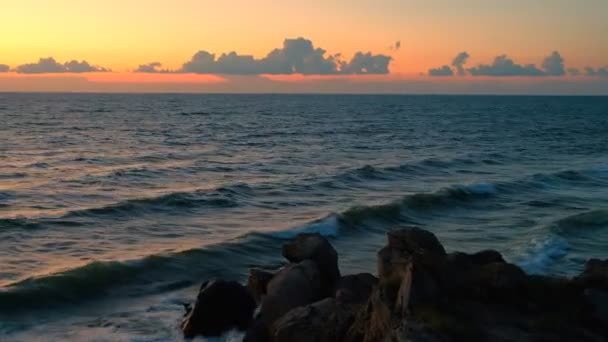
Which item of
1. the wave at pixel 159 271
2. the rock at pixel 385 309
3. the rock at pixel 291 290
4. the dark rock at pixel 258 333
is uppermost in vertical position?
the rock at pixel 385 309

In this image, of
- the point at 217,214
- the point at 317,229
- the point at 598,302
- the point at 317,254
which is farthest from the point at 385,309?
the point at 217,214

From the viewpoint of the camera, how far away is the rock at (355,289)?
1406 cm

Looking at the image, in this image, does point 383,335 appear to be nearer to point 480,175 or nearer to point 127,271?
point 127,271

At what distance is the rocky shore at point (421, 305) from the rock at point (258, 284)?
2.53 ft

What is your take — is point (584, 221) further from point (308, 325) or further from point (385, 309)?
point (385, 309)

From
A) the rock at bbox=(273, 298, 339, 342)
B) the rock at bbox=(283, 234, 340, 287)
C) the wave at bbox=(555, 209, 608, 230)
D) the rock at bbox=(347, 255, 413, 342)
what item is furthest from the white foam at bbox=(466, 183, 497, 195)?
the rock at bbox=(347, 255, 413, 342)

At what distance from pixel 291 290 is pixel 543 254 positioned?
11.4 m

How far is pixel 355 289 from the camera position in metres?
15.3

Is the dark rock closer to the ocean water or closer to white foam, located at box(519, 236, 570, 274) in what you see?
the ocean water

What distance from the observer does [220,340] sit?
14609mm

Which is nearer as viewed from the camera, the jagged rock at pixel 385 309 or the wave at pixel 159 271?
the jagged rock at pixel 385 309

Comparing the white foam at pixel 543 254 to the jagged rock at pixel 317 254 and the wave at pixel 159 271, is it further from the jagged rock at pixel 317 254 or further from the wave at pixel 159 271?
the jagged rock at pixel 317 254

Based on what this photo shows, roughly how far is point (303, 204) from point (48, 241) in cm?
1234

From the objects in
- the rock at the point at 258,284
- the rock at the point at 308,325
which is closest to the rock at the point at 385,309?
the rock at the point at 308,325
